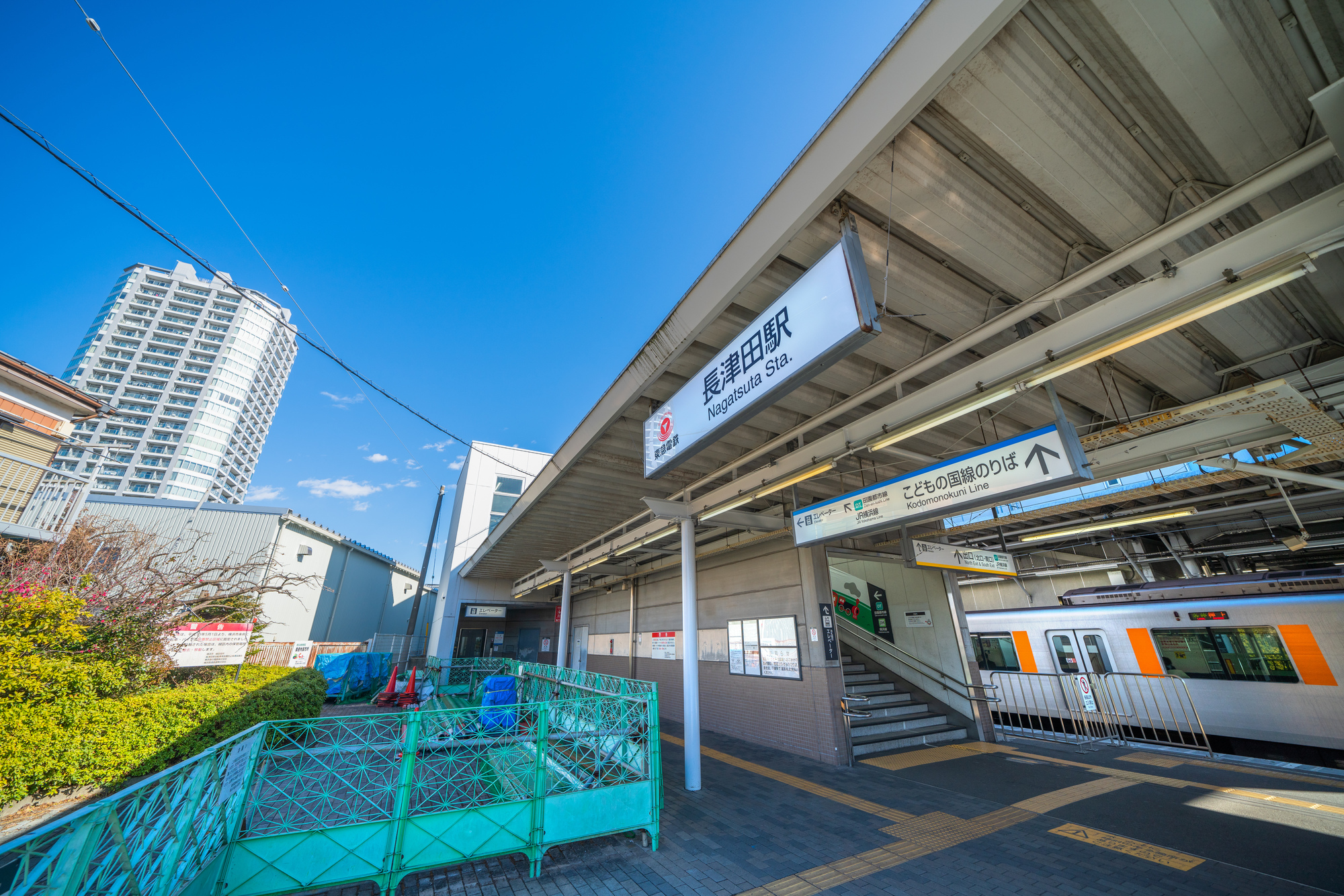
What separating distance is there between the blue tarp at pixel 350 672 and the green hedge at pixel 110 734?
30.9 ft

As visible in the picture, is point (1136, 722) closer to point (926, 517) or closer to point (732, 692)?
point (732, 692)

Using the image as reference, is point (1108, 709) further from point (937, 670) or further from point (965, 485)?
point (965, 485)

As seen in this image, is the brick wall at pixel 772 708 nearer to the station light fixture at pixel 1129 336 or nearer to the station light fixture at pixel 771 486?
the station light fixture at pixel 771 486

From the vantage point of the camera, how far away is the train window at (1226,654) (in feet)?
23.9

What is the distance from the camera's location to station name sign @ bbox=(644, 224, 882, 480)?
2691mm

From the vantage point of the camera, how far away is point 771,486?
590cm

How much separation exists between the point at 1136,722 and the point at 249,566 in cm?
1846

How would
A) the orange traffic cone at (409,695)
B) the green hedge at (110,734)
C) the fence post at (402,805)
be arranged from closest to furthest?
the fence post at (402,805) < the green hedge at (110,734) < the orange traffic cone at (409,695)

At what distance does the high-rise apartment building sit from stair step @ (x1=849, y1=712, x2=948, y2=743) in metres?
77.7

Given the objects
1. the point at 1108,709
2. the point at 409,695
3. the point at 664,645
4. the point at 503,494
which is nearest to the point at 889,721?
the point at 1108,709

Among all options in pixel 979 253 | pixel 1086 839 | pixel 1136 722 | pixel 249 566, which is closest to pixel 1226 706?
pixel 1136 722

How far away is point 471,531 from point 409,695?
8.94 meters

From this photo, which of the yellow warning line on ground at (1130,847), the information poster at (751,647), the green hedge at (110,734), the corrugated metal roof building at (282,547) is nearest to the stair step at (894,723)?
the information poster at (751,647)

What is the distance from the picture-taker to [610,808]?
453 cm
